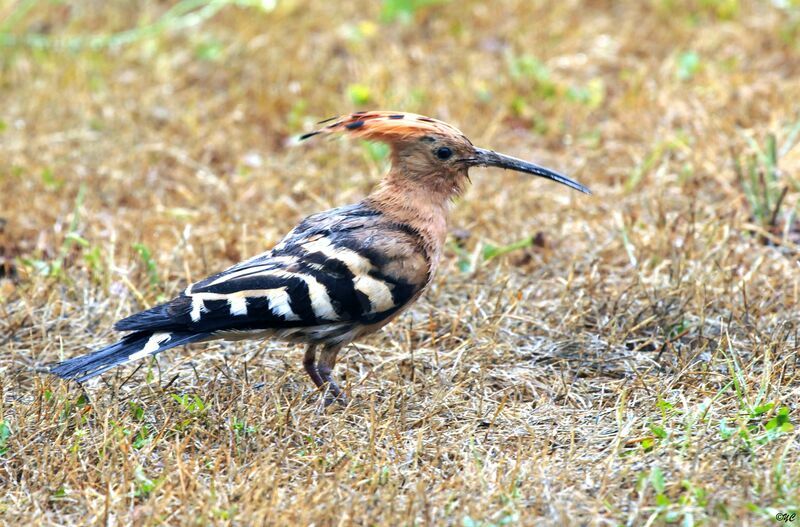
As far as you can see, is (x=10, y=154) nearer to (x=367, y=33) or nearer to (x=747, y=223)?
(x=367, y=33)

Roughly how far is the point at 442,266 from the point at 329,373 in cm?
104

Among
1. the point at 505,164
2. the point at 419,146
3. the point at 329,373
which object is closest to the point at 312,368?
the point at 329,373

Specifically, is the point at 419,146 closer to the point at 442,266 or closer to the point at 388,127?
the point at 388,127

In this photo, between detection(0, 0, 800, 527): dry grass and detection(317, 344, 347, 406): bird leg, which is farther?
detection(317, 344, 347, 406): bird leg

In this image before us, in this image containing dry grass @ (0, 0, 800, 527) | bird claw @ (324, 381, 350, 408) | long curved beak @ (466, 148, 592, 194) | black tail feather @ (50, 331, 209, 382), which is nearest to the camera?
dry grass @ (0, 0, 800, 527)

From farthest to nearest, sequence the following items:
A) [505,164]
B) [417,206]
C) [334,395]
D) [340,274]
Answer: [505,164] → [417,206] → [334,395] → [340,274]

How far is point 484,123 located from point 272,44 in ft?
5.10

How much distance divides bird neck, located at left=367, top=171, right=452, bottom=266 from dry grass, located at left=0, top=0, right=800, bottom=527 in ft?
1.41

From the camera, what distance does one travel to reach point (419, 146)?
137 inches

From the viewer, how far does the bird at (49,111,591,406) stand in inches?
120

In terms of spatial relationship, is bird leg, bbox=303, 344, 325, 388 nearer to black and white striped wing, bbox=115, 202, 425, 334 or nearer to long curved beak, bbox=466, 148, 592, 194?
black and white striped wing, bbox=115, 202, 425, 334

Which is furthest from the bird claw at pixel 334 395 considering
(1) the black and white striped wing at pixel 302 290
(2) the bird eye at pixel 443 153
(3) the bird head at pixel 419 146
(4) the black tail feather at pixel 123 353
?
(2) the bird eye at pixel 443 153

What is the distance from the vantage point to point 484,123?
17.9ft

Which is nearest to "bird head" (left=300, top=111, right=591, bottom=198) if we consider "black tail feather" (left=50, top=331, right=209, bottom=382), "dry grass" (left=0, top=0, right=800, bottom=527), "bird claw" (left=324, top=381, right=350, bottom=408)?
"dry grass" (left=0, top=0, right=800, bottom=527)
